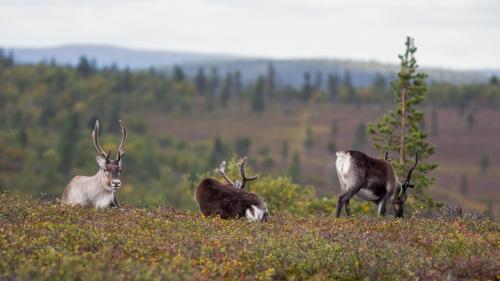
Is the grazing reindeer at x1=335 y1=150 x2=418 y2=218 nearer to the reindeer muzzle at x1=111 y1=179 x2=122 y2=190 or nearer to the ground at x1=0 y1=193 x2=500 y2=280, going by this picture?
the ground at x1=0 y1=193 x2=500 y2=280

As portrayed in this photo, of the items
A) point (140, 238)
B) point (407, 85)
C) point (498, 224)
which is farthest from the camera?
point (407, 85)

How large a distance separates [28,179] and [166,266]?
155439mm

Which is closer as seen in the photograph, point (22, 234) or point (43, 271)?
point (43, 271)

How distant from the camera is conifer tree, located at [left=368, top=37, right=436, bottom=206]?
147 feet

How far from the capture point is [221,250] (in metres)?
14.1

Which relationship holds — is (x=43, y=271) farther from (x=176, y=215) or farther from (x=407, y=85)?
(x=407, y=85)

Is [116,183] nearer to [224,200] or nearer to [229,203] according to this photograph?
[224,200]

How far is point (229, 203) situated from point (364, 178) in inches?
→ 185

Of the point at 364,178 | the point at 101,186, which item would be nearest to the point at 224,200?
the point at 101,186

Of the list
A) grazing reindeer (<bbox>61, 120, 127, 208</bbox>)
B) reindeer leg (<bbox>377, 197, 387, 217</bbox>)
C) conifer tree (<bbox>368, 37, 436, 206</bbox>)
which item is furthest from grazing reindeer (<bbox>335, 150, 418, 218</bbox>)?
conifer tree (<bbox>368, 37, 436, 206</bbox>)

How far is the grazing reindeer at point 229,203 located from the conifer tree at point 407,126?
2525 cm

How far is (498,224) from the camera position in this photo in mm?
19828

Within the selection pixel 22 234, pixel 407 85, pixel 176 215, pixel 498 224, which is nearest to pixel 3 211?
pixel 22 234

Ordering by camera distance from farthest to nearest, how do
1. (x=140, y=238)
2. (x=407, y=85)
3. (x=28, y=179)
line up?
(x=28, y=179) < (x=407, y=85) < (x=140, y=238)
